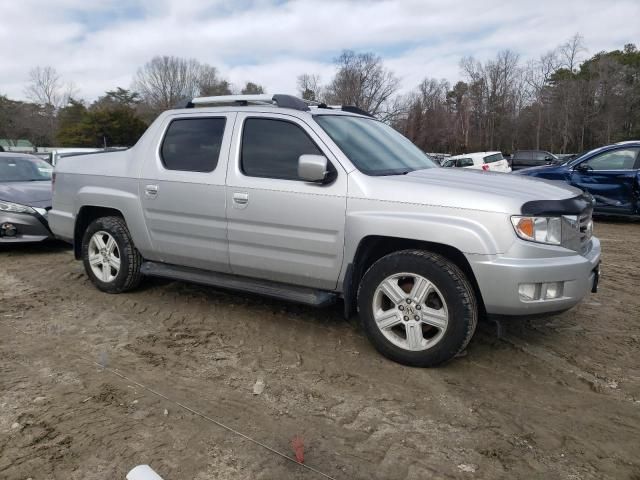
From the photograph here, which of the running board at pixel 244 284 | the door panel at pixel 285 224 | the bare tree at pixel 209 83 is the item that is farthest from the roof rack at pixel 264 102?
the bare tree at pixel 209 83

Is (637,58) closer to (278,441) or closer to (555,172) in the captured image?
(555,172)

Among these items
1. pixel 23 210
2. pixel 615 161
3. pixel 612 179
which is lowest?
pixel 23 210

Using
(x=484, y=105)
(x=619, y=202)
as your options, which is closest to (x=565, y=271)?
(x=619, y=202)

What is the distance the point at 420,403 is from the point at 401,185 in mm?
1427

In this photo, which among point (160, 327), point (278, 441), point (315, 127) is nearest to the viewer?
point (278, 441)

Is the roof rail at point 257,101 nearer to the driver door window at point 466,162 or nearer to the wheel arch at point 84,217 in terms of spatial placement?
the wheel arch at point 84,217

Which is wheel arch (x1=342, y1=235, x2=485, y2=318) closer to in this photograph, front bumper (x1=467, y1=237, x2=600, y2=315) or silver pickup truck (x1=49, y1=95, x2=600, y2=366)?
silver pickup truck (x1=49, y1=95, x2=600, y2=366)

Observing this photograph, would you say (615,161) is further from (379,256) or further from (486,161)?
(486,161)

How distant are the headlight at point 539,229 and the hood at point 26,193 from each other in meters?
6.52

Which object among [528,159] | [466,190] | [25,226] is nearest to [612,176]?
[466,190]

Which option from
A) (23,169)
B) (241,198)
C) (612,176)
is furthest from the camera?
(612,176)

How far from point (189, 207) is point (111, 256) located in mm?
1308

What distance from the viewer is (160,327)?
4363 mm

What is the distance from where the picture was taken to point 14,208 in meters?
7.03
